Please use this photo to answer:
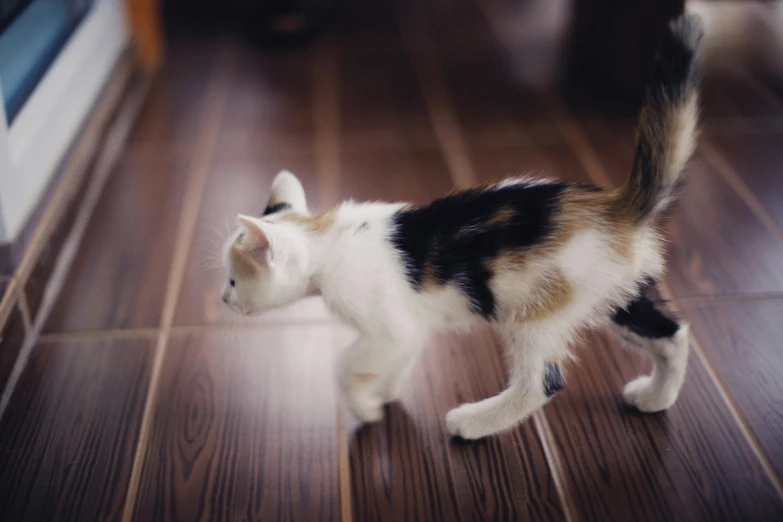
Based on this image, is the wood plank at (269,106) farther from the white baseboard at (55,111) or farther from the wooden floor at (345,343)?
the white baseboard at (55,111)

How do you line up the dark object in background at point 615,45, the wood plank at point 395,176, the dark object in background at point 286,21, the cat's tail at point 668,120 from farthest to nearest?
1. the dark object in background at point 286,21
2. the dark object in background at point 615,45
3. the wood plank at point 395,176
4. the cat's tail at point 668,120

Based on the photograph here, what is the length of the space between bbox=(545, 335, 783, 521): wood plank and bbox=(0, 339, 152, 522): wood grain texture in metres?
0.67

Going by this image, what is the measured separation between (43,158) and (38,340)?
1.63 feet

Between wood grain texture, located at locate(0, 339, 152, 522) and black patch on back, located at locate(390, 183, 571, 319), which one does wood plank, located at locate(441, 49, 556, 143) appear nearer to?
black patch on back, located at locate(390, 183, 571, 319)

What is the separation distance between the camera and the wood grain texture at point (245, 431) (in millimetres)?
1096

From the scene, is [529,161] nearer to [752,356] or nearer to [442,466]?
[752,356]

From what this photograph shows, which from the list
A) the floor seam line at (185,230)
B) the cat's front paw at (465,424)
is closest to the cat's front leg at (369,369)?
the cat's front paw at (465,424)

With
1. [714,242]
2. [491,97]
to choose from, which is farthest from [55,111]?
[714,242]

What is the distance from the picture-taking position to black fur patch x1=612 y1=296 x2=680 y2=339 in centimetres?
112

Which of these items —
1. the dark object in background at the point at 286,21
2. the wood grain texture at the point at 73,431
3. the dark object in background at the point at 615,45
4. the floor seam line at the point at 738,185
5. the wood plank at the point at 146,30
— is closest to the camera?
the wood grain texture at the point at 73,431

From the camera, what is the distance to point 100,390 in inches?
51.0

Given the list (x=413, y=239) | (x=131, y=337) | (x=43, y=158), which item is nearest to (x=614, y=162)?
(x=413, y=239)

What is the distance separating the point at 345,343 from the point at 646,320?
54cm

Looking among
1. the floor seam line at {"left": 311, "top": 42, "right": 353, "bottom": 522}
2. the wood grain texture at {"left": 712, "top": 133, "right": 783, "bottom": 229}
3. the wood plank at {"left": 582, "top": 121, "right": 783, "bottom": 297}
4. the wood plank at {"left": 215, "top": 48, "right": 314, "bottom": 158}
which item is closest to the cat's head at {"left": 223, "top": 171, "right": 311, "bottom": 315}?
the floor seam line at {"left": 311, "top": 42, "right": 353, "bottom": 522}
